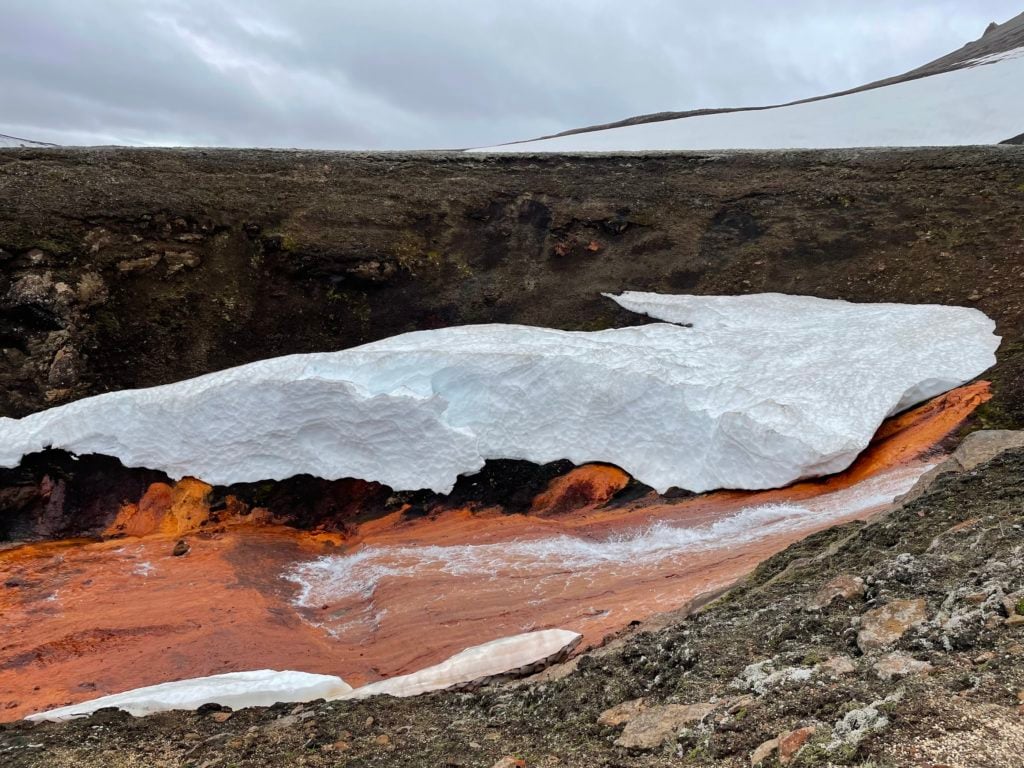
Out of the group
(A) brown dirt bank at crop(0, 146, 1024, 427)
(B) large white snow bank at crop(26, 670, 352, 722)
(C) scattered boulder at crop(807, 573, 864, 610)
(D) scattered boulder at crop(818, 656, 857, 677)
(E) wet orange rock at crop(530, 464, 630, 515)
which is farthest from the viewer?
(A) brown dirt bank at crop(0, 146, 1024, 427)

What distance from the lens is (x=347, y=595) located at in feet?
34.9

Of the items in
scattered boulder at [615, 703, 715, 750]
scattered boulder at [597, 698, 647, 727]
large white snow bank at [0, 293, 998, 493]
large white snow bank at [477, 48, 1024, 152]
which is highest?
large white snow bank at [477, 48, 1024, 152]

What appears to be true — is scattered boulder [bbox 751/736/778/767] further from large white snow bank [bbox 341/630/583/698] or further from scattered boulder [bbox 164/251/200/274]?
scattered boulder [bbox 164/251/200/274]

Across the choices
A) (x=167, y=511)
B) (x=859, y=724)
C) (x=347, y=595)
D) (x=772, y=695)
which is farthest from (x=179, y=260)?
(x=859, y=724)

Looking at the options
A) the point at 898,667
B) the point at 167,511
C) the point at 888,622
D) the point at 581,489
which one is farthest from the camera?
the point at 167,511

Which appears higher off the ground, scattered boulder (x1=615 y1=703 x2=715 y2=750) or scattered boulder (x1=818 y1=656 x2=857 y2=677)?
scattered boulder (x1=818 y1=656 x2=857 y2=677)

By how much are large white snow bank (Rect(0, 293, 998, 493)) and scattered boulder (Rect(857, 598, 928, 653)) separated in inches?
277

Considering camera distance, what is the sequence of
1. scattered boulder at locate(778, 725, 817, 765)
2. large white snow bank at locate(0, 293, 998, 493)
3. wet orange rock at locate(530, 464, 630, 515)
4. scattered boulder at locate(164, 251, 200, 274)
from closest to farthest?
scattered boulder at locate(778, 725, 817, 765), wet orange rock at locate(530, 464, 630, 515), large white snow bank at locate(0, 293, 998, 493), scattered boulder at locate(164, 251, 200, 274)

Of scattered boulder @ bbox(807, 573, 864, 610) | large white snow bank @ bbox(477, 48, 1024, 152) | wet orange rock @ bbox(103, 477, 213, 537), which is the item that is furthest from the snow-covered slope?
large white snow bank @ bbox(477, 48, 1024, 152)

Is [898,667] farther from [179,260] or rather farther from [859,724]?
[179,260]

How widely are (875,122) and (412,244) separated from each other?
21621 millimetres

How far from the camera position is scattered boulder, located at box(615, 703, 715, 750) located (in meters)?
4.16

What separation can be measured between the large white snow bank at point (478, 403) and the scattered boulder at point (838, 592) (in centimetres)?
624

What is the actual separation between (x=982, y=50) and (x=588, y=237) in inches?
1397
